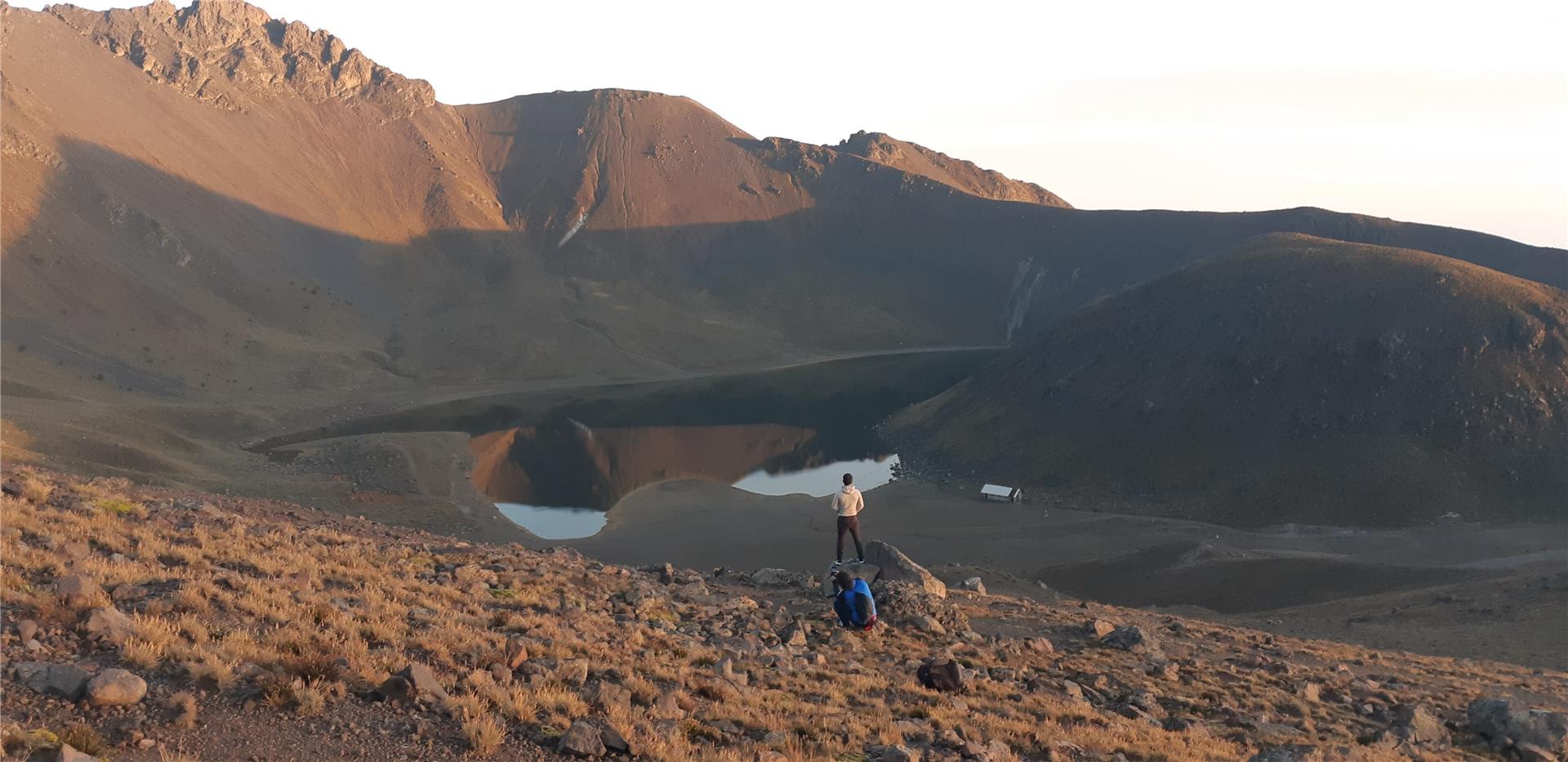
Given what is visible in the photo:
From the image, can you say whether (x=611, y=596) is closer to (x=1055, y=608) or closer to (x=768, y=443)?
(x=1055, y=608)

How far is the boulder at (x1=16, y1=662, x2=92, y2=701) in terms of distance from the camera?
23.8 ft

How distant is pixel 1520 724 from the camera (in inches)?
513

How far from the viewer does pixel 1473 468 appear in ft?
134

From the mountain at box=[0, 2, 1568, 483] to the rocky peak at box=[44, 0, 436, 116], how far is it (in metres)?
0.38

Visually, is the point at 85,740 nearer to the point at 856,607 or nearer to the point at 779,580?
the point at 856,607

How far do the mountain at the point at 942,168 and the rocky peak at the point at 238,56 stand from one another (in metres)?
65.7

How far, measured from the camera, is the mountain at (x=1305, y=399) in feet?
135

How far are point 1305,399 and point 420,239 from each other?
96366 mm

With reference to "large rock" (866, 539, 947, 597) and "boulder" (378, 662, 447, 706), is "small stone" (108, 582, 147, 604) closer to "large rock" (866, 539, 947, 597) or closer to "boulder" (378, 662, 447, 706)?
"boulder" (378, 662, 447, 706)

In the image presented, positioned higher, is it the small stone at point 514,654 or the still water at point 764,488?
the small stone at point 514,654

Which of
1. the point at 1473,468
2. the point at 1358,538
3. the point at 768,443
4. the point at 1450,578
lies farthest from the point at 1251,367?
the point at 768,443

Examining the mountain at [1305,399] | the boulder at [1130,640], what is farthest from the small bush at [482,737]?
the mountain at [1305,399]

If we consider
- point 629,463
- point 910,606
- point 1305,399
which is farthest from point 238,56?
point 910,606

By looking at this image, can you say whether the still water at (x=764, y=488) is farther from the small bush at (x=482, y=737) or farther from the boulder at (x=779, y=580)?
the small bush at (x=482, y=737)
